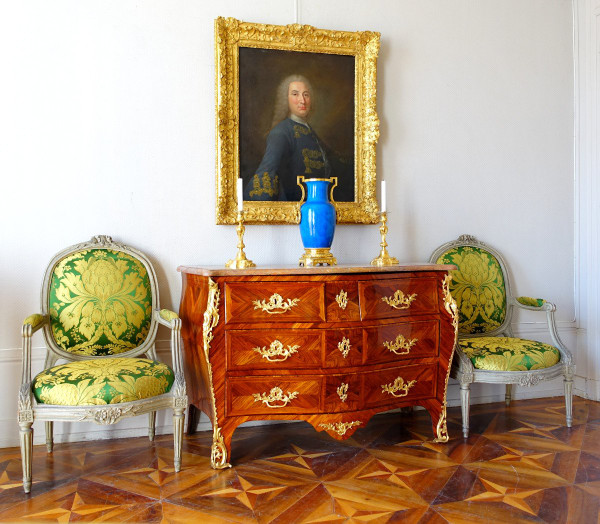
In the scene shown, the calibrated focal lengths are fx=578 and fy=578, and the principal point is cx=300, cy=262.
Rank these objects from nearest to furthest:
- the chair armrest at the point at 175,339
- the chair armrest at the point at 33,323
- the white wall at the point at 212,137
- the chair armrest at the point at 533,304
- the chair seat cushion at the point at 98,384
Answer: the chair seat cushion at the point at 98,384
the chair armrest at the point at 33,323
the chair armrest at the point at 175,339
the white wall at the point at 212,137
the chair armrest at the point at 533,304

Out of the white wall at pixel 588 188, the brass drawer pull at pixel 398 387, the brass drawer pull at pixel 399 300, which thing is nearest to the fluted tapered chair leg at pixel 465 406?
the brass drawer pull at pixel 398 387

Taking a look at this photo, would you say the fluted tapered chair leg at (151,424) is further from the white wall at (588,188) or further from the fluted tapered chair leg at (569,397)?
the white wall at (588,188)

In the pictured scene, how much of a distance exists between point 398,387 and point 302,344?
59cm

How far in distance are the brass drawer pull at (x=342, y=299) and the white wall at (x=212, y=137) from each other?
0.75 meters

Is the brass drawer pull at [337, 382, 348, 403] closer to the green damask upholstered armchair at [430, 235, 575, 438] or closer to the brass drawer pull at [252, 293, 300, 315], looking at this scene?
the brass drawer pull at [252, 293, 300, 315]

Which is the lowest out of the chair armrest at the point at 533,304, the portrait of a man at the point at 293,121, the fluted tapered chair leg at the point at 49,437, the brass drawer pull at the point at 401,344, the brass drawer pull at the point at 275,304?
the fluted tapered chair leg at the point at 49,437

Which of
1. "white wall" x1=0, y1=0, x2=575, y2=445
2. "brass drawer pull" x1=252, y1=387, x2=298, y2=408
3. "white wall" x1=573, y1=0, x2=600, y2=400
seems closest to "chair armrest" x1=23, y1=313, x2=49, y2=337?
"white wall" x1=0, y1=0, x2=575, y2=445

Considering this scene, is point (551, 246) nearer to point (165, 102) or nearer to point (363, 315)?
point (363, 315)

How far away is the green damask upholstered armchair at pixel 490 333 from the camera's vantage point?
3.16 m

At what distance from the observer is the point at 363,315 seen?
285 centimetres

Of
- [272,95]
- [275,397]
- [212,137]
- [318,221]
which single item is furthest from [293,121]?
[275,397]

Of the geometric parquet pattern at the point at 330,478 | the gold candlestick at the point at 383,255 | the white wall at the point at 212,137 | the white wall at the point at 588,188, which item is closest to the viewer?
the geometric parquet pattern at the point at 330,478

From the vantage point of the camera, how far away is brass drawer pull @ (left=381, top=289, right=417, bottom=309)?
293 cm

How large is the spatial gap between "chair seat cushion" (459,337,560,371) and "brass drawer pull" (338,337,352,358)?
0.82 meters
